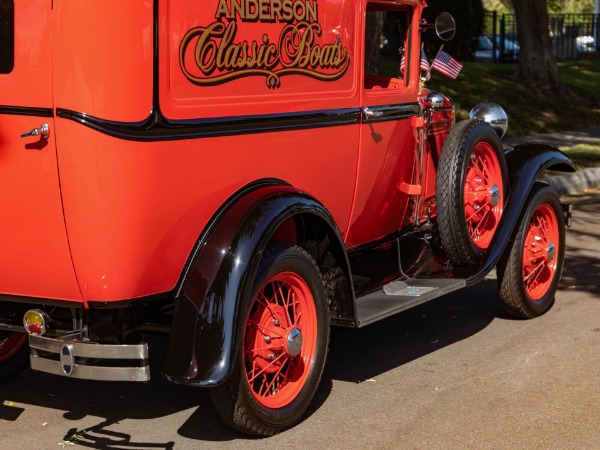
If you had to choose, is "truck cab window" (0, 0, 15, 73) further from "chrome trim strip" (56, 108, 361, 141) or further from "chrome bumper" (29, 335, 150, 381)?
"chrome bumper" (29, 335, 150, 381)

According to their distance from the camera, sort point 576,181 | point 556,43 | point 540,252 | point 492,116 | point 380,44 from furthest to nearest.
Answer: point 556,43
point 380,44
point 576,181
point 492,116
point 540,252

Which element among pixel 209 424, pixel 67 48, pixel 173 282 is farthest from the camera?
Answer: pixel 209 424

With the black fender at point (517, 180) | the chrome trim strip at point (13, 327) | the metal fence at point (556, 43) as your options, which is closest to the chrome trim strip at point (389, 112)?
the black fender at point (517, 180)

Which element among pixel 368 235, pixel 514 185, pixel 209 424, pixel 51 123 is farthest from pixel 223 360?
pixel 514 185

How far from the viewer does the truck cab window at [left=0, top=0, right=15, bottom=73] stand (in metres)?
4.41

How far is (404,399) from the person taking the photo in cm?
542

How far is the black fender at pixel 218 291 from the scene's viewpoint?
447cm

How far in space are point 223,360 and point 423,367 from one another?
1.80 metres

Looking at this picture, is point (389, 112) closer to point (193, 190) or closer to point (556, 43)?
point (193, 190)

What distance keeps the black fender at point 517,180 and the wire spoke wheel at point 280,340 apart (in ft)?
4.21

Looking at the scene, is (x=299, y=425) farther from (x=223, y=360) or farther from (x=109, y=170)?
(x=109, y=170)

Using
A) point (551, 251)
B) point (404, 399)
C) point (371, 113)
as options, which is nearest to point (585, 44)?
point (551, 251)

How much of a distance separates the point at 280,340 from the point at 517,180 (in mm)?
2285

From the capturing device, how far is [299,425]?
5.09 meters
